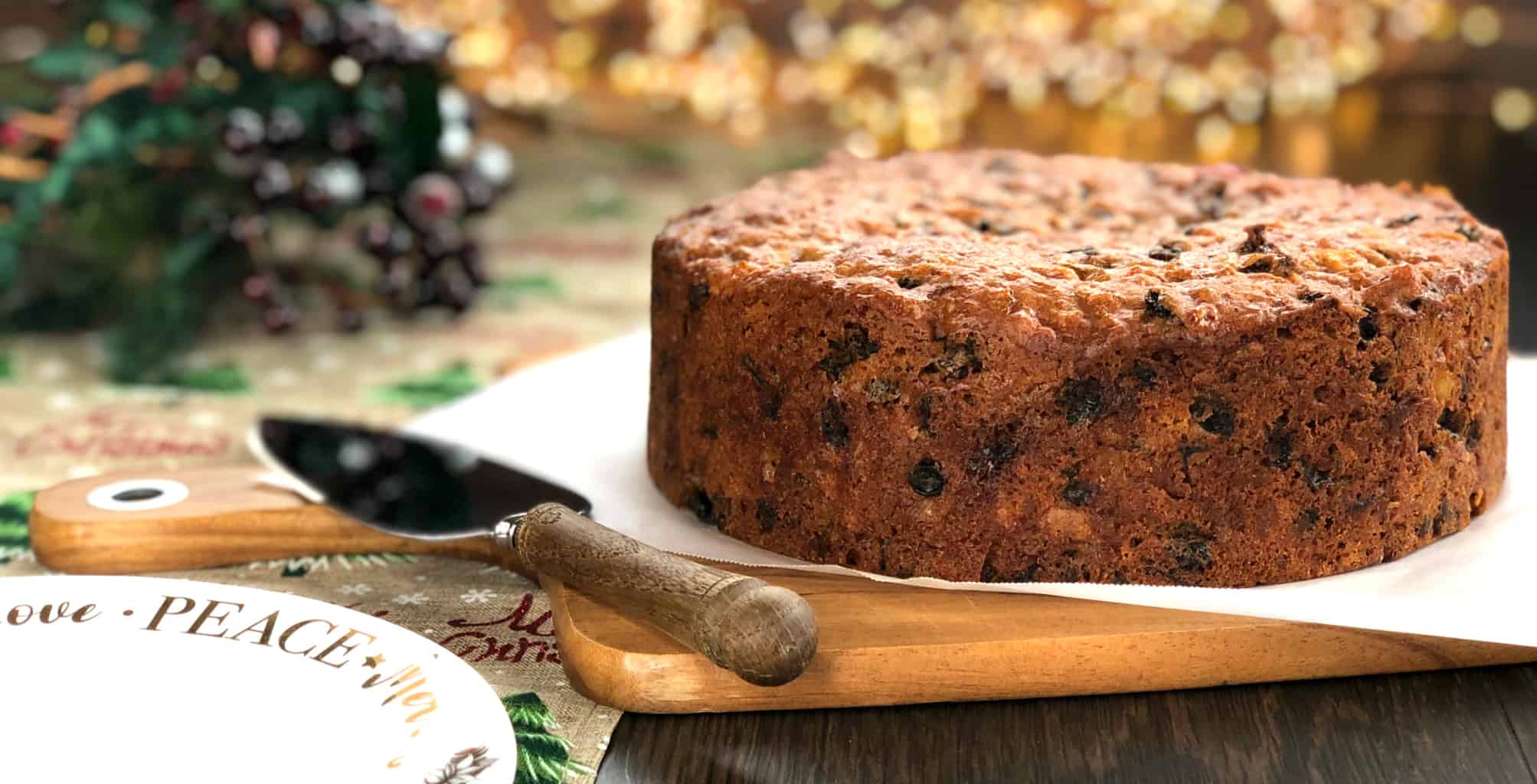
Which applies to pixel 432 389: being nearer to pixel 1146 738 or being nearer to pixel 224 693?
pixel 224 693

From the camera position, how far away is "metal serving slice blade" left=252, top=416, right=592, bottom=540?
59.9 inches

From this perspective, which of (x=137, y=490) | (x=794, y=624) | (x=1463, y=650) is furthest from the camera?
(x=137, y=490)

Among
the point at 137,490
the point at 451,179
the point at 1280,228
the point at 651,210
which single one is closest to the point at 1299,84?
the point at 651,210

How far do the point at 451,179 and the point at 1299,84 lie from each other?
7.76 ft

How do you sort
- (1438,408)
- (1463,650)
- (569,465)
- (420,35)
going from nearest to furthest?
(1463,650), (1438,408), (569,465), (420,35)

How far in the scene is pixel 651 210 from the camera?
3326mm

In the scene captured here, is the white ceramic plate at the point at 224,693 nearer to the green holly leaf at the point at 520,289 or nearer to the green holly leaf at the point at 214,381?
the green holly leaf at the point at 214,381

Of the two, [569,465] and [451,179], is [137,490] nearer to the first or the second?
[569,465]

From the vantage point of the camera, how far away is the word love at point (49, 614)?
1.24 m

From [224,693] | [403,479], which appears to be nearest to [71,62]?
[403,479]

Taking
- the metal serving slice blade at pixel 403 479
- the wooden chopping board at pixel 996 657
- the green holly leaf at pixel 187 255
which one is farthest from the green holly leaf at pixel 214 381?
the wooden chopping board at pixel 996 657

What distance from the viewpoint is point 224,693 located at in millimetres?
1142

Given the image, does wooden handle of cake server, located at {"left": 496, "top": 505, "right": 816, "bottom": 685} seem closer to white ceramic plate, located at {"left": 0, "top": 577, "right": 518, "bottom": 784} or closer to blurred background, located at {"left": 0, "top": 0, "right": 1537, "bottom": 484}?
white ceramic plate, located at {"left": 0, "top": 577, "right": 518, "bottom": 784}

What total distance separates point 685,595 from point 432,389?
1.14 metres
